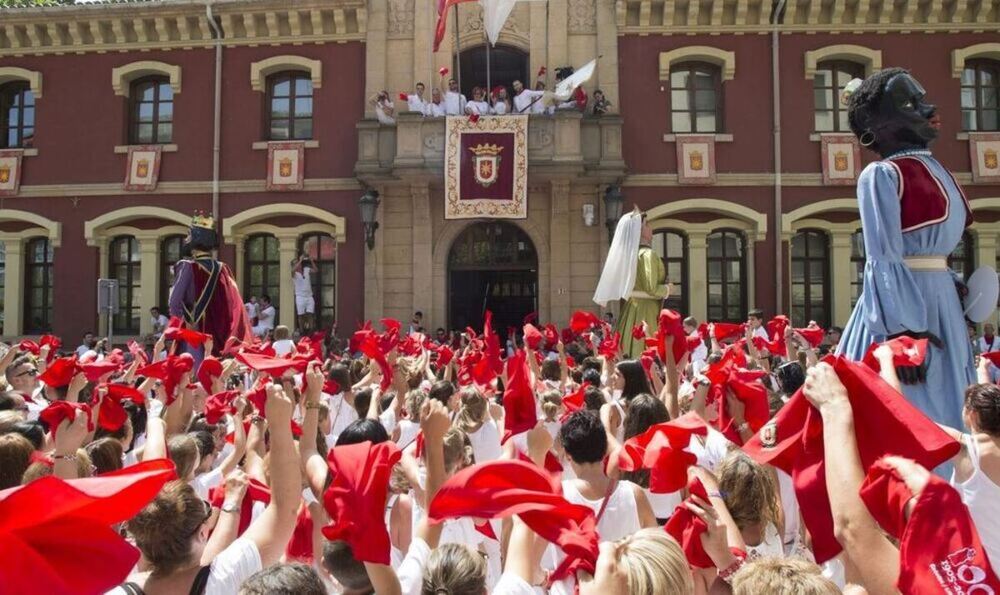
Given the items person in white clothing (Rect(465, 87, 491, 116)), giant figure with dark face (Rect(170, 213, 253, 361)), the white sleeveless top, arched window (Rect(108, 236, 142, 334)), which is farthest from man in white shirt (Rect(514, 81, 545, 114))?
the white sleeveless top

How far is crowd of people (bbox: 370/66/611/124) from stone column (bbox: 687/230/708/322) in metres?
3.44

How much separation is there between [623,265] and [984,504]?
6.66m

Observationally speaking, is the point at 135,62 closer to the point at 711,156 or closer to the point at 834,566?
the point at 711,156

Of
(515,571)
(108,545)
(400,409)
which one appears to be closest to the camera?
(108,545)

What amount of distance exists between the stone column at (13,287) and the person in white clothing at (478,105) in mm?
11124

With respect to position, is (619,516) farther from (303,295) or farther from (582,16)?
(582,16)

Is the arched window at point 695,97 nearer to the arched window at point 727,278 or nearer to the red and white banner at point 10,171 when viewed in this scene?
the arched window at point 727,278

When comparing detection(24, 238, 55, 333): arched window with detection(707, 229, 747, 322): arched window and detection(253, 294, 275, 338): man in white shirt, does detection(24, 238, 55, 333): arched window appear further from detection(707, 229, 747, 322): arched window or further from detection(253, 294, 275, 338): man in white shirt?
detection(707, 229, 747, 322): arched window

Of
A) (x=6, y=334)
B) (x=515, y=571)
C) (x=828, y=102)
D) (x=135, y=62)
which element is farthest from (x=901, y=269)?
(x=6, y=334)

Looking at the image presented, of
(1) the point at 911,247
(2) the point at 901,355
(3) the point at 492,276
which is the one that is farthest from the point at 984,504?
(3) the point at 492,276

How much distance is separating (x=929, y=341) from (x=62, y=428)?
4227mm

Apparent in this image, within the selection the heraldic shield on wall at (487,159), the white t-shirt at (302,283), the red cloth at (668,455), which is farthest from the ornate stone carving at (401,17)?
the red cloth at (668,455)

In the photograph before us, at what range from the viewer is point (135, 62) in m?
18.5

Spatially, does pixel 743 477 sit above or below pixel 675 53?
below
